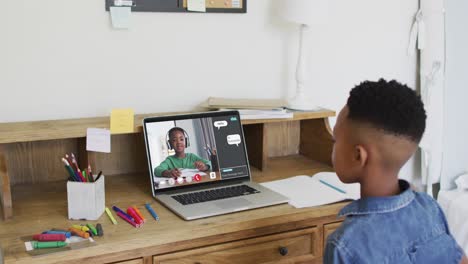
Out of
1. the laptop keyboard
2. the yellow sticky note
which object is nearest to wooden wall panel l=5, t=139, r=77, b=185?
the yellow sticky note

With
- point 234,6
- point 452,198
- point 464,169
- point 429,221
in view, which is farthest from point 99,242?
point 464,169

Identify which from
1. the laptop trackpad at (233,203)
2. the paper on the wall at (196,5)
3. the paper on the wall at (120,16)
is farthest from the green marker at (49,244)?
the paper on the wall at (196,5)

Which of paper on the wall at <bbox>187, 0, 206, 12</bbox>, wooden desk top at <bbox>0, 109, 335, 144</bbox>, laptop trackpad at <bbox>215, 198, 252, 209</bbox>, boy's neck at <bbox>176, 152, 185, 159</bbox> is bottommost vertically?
laptop trackpad at <bbox>215, 198, 252, 209</bbox>

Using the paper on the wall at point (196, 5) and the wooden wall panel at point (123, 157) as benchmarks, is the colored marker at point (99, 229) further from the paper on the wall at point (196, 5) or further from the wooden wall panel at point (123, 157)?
the paper on the wall at point (196, 5)

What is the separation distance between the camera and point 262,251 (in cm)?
165

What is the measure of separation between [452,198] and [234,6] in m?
1.32

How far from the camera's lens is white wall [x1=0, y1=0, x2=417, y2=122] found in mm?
1862

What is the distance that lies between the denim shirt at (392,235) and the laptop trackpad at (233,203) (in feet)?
1.41

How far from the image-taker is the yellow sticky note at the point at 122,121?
178 cm

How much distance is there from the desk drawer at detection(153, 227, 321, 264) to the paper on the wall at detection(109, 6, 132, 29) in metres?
0.83

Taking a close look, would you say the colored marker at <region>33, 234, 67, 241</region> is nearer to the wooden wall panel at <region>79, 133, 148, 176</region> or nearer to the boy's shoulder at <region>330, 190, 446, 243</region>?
the wooden wall panel at <region>79, 133, 148, 176</region>

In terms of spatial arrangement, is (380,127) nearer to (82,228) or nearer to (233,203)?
(233,203)

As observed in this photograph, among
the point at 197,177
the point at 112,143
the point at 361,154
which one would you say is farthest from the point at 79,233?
the point at 361,154

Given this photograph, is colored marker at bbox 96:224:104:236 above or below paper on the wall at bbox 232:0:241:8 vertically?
below
